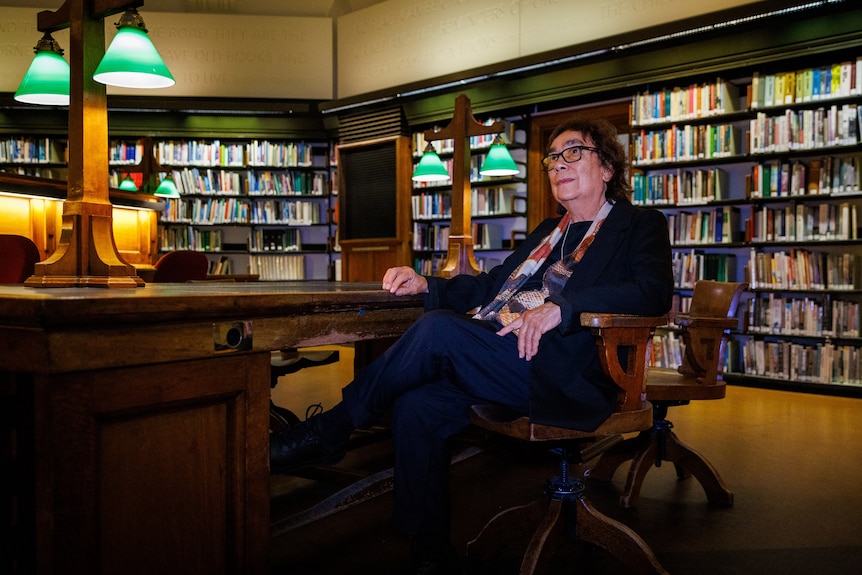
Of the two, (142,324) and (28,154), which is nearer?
(142,324)

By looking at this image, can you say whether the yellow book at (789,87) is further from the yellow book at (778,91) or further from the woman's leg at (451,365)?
the woman's leg at (451,365)

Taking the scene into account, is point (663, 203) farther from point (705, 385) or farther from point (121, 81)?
point (121, 81)

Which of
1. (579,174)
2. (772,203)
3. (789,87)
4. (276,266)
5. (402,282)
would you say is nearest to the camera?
(402,282)

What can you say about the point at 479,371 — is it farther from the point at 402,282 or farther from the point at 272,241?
the point at 272,241

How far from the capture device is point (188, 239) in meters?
7.66

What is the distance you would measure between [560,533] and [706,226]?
402 centimetres

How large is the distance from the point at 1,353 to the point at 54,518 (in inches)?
10.6

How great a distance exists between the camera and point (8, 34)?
778 centimetres

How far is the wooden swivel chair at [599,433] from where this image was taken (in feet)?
5.00

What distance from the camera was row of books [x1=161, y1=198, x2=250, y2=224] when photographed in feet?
24.7

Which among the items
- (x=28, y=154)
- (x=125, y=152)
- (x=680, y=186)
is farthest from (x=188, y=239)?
(x=680, y=186)

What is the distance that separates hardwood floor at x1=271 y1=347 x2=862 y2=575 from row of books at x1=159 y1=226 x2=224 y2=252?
531 cm

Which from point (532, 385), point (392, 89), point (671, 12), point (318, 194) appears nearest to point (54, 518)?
point (532, 385)

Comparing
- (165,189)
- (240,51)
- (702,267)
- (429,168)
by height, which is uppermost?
(240,51)
